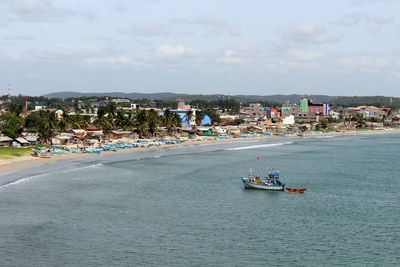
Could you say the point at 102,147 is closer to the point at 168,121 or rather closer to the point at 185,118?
the point at 168,121

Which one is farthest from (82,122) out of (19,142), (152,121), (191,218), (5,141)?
(191,218)

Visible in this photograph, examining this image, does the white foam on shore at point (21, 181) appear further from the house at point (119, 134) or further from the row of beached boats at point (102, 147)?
the house at point (119, 134)

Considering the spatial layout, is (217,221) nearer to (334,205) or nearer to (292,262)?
(292,262)

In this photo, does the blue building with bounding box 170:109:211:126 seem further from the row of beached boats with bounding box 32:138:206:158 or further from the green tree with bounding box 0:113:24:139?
the green tree with bounding box 0:113:24:139

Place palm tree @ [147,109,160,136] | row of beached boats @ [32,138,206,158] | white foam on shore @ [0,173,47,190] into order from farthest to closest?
palm tree @ [147,109,160,136], row of beached boats @ [32,138,206,158], white foam on shore @ [0,173,47,190]

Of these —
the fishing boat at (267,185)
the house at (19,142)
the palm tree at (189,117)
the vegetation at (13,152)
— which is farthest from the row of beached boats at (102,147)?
the fishing boat at (267,185)

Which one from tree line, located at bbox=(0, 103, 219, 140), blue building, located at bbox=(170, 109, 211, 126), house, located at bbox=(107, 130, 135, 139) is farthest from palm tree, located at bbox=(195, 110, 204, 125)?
house, located at bbox=(107, 130, 135, 139)

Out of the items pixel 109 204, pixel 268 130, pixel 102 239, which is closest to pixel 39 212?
pixel 109 204

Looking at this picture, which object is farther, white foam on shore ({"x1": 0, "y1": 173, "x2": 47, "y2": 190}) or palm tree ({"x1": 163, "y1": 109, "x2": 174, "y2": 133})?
palm tree ({"x1": 163, "y1": 109, "x2": 174, "y2": 133})
